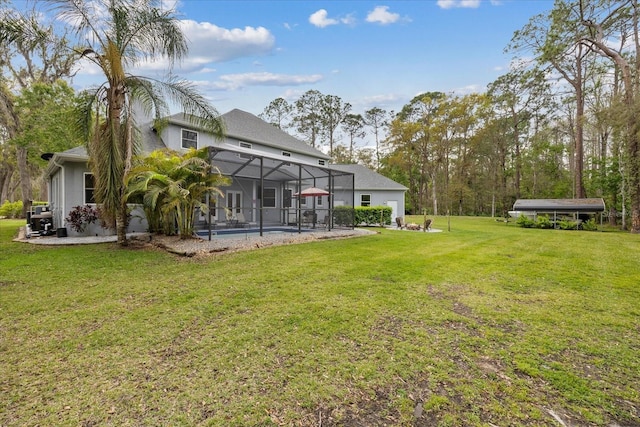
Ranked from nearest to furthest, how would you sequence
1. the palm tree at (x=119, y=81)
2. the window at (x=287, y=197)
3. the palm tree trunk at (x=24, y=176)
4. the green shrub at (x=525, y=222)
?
the palm tree at (x=119, y=81) → the window at (x=287, y=197) → the palm tree trunk at (x=24, y=176) → the green shrub at (x=525, y=222)

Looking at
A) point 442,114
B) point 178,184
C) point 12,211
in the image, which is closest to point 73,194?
point 178,184

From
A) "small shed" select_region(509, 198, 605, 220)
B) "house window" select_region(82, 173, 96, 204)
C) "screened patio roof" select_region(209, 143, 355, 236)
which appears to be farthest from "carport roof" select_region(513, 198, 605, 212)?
"house window" select_region(82, 173, 96, 204)

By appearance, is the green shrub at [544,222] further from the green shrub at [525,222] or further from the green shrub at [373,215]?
the green shrub at [373,215]

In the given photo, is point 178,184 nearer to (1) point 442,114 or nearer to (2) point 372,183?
(2) point 372,183

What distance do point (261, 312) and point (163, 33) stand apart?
8.55 m

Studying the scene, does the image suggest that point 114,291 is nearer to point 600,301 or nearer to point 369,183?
point 600,301

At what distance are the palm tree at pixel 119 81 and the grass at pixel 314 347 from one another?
2763mm

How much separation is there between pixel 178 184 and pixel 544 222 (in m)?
21.0

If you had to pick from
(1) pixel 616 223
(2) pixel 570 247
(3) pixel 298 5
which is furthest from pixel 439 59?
(1) pixel 616 223

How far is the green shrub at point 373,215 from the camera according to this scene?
18.4 meters

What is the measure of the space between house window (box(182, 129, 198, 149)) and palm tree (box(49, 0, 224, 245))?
241 inches

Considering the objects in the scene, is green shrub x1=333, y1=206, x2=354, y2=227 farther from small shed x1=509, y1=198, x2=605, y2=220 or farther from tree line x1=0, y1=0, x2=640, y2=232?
small shed x1=509, y1=198, x2=605, y2=220

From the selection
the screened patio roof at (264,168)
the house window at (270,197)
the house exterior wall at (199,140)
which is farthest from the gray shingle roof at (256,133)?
the house window at (270,197)

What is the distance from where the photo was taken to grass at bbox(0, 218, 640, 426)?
7.32 feet
